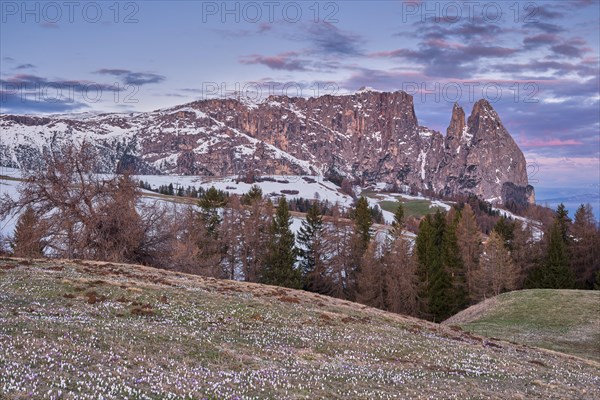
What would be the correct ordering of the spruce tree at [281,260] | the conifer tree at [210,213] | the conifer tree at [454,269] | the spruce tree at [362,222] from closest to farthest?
the conifer tree at [454,269] < the spruce tree at [281,260] < the conifer tree at [210,213] < the spruce tree at [362,222]

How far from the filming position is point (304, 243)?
413 ft

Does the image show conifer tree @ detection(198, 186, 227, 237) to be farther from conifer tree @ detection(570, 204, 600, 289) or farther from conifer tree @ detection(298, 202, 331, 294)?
conifer tree @ detection(570, 204, 600, 289)

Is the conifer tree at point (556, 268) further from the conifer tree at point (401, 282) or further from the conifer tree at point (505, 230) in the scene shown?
the conifer tree at point (401, 282)

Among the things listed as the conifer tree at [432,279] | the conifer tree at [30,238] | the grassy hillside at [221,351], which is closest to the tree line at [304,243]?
the conifer tree at [30,238]

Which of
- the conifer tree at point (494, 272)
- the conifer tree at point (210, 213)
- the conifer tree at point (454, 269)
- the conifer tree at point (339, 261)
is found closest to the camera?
the conifer tree at point (494, 272)

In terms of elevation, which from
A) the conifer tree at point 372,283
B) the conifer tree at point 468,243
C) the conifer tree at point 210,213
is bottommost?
the conifer tree at point 372,283

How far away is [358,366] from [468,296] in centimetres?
8835

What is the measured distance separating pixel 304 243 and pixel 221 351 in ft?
348

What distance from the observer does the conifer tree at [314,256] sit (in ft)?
397

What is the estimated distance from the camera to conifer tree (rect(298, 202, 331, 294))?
397 ft

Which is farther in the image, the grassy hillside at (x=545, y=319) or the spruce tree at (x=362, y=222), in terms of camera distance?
the spruce tree at (x=362, y=222)

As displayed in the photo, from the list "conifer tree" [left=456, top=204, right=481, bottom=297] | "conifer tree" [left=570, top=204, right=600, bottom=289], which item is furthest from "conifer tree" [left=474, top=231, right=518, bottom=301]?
"conifer tree" [left=570, top=204, right=600, bottom=289]

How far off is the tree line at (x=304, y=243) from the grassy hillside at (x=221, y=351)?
65.1 ft

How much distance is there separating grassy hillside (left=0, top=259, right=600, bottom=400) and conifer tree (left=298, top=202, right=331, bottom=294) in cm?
8066
